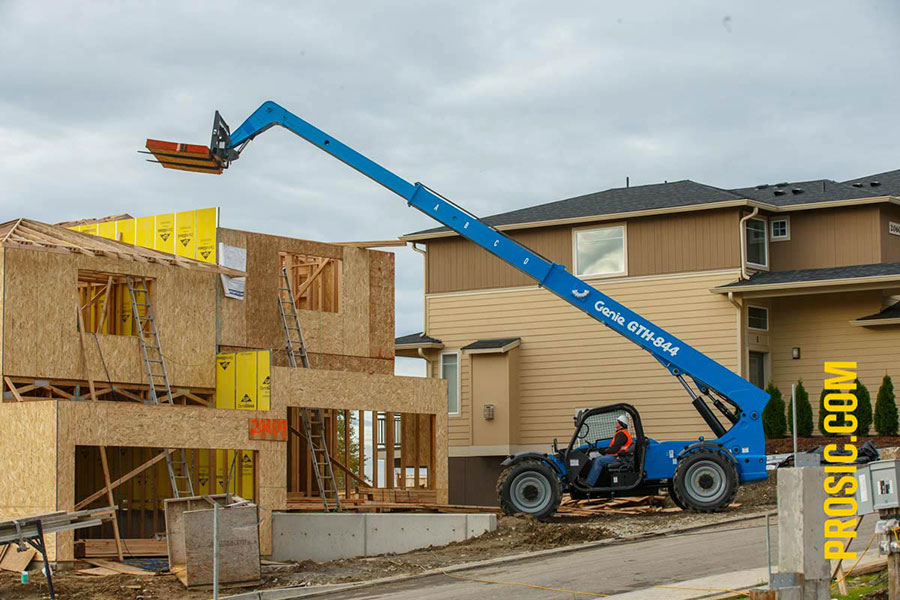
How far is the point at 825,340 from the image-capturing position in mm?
28000

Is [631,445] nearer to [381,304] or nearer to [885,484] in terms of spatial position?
[381,304]

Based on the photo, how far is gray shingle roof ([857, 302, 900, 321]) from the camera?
26.9 meters

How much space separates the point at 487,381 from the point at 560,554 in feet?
42.4

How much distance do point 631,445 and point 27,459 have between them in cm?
1011

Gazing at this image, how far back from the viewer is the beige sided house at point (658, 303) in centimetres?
2797

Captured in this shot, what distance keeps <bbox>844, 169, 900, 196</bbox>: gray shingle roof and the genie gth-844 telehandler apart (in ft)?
33.1

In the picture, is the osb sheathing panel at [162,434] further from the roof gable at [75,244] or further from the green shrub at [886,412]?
the green shrub at [886,412]

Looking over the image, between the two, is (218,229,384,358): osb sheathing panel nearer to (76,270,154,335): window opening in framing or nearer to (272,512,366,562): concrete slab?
(76,270,154,335): window opening in framing

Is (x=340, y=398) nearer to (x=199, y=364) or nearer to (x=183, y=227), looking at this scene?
(x=199, y=364)

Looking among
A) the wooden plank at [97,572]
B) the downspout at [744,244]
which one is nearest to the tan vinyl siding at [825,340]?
the downspout at [744,244]

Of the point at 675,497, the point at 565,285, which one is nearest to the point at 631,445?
the point at 675,497

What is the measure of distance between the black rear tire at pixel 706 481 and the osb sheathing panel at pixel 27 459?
10.4m

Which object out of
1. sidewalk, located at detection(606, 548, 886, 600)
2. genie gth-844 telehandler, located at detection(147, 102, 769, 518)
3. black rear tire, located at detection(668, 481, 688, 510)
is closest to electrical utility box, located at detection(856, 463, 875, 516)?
sidewalk, located at detection(606, 548, 886, 600)

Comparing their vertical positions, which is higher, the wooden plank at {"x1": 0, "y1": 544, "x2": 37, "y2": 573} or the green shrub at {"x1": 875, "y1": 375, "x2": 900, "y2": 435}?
the green shrub at {"x1": 875, "y1": 375, "x2": 900, "y2": 435}
